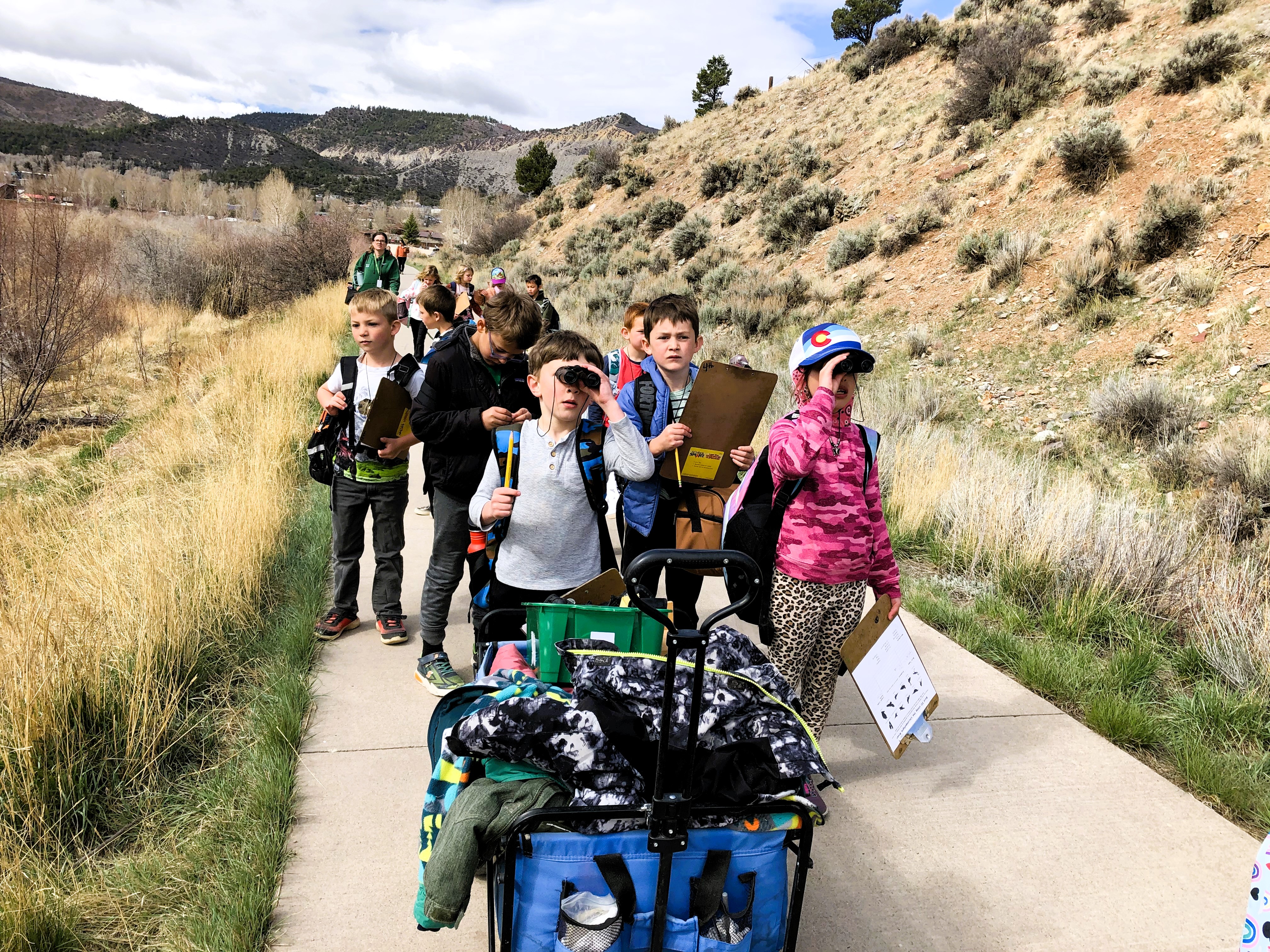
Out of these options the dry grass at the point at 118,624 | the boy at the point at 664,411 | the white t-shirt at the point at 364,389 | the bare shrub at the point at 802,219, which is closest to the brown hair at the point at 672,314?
the boy at the point at 664,411

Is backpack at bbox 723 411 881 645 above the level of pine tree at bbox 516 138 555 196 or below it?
below

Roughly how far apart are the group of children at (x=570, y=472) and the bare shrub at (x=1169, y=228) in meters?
9.32

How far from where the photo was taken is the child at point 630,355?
424 cm

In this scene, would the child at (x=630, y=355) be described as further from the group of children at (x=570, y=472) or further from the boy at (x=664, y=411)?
the boy at (x=664, y=411)

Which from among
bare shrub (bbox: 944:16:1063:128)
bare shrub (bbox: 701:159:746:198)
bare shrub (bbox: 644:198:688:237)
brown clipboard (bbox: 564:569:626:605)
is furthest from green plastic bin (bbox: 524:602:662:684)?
bare shrub (bbox: 701:159:746:198)

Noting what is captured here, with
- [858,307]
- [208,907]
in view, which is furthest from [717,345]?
[208,907]

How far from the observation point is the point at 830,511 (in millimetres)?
2955

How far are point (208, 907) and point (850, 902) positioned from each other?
1995mm

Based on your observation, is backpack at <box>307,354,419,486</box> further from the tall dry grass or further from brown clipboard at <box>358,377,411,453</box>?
the tall dry grass

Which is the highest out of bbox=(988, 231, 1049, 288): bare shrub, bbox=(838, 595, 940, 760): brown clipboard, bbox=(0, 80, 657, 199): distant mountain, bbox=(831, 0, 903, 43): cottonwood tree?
bbox=(0, 80, 657, 199): distant mountain

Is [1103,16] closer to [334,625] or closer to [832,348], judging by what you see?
[832,348]

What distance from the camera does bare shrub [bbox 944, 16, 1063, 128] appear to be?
1639 cm

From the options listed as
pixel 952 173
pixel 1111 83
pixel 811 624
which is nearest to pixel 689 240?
pixel 952 173

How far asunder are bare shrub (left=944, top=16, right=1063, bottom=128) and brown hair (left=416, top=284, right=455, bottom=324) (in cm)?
1447
